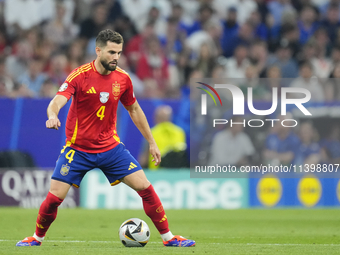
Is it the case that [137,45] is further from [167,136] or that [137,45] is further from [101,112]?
[101,112]

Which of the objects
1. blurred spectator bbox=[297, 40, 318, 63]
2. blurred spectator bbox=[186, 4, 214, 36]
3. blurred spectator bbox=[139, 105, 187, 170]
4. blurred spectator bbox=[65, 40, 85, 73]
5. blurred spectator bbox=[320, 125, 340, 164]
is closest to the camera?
blurred spectator bbox=[139, 105, 187, 170]

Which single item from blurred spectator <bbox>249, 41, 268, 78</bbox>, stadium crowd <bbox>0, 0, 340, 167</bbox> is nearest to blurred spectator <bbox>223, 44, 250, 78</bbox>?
stadium crowd <bbox>0, 0, 340, 167</bbox>

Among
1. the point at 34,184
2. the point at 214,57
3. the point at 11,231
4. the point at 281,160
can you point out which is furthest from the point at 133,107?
the point at 214,57

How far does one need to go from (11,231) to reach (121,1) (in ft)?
30.3

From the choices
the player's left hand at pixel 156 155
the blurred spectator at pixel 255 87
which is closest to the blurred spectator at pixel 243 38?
the blurred spectator at pixel 255 87

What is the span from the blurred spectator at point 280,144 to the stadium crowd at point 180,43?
31 millimetres

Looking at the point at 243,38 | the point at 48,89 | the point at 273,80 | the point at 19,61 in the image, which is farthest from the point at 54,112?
the point at 243,38

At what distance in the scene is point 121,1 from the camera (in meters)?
16.4

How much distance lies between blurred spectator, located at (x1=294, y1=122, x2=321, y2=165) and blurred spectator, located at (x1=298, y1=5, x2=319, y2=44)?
13.1 ft

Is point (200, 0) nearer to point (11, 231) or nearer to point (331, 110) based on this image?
point (331, 110)

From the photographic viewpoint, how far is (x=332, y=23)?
17031 millimetres

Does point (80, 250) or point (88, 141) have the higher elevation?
point (88, 141)

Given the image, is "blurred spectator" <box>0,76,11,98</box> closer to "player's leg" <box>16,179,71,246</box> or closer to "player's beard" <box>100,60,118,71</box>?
"player's leg" <box>16,179,71,246</box>

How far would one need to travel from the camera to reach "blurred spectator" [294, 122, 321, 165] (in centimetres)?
1356
